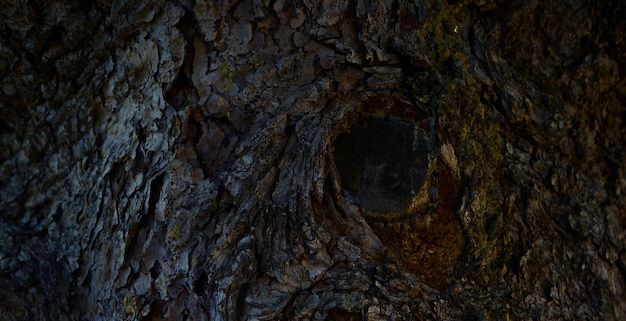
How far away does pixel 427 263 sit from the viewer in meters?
1.51

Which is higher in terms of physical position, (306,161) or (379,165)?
(306,161)

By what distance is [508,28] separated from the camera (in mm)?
1707

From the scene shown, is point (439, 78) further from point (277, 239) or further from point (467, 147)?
point (277, 239)

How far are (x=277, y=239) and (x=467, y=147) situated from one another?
1.72 ft

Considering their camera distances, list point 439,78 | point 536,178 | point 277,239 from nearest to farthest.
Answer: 1. point 277,239
2. point 439,78
3. point 536,178

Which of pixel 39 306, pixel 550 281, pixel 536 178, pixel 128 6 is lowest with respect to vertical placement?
pixel 550 281

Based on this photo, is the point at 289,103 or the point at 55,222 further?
the point at 55,222

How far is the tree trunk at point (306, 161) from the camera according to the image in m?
1.44

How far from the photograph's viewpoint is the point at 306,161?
56.8 inches

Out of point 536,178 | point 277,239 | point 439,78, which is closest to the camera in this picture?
point 277,239

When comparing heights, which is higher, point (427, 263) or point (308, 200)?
point (308, 200)

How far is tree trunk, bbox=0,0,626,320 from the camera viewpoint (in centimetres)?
144

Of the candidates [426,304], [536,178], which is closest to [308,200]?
[426,304]

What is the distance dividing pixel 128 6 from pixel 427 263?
976 mm
